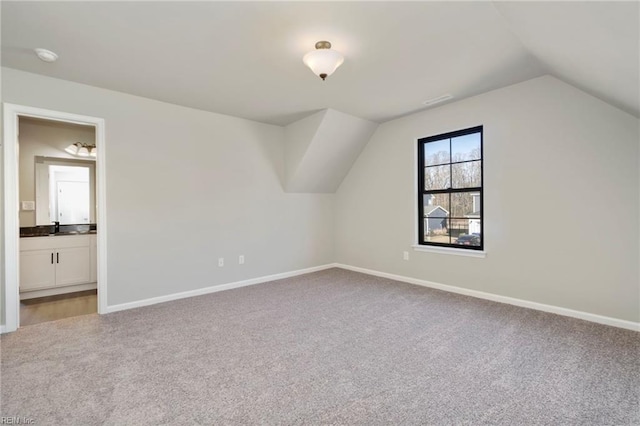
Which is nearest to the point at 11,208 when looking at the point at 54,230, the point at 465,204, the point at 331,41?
the point at 54,230

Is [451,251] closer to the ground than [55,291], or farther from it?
farther from it

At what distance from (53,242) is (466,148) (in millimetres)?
5630

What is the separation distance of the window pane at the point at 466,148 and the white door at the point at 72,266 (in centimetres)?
532

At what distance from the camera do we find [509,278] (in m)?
3.50

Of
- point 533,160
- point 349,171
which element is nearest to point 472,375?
point 533,160

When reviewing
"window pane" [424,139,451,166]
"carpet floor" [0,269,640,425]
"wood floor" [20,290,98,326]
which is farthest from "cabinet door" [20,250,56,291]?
"window pane" [424,139,451,166]

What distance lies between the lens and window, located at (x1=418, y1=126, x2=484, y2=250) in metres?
3.86

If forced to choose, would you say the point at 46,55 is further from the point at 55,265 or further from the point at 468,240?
the point at 468,240

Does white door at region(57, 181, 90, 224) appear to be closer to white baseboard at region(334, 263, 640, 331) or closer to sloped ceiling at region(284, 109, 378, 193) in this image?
sloped ceiling at region(284, 109, 378, 193)

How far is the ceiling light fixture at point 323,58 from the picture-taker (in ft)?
7.99

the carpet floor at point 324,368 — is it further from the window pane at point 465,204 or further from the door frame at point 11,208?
the window pane at point 465,204

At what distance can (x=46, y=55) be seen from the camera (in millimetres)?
2572

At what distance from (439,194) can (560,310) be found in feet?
6.12

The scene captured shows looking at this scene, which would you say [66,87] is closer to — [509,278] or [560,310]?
[509,278]
